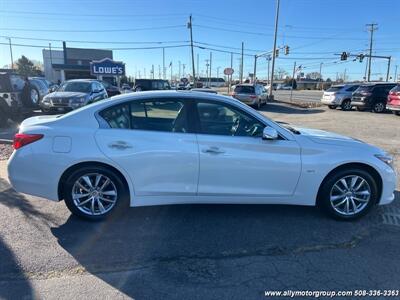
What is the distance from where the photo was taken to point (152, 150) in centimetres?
383

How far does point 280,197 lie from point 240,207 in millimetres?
682

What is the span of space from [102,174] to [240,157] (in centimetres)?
165

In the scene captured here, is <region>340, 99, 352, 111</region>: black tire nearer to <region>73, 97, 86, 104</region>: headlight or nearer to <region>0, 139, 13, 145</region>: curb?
<region>73, 97, 86, 104</region>: headlight

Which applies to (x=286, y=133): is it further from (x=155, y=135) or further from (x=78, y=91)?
(x=78, y=91)

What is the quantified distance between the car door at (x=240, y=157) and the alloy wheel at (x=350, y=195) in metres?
0.60

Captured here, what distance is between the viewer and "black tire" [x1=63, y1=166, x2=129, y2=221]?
3893 mm

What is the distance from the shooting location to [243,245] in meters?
Result: 3.55

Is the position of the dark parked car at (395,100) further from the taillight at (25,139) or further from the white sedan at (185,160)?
the taillight at (25,139)

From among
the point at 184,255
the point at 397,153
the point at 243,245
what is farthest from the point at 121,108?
the point at 397,153

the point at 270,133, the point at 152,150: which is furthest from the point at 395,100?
the point at 152,150

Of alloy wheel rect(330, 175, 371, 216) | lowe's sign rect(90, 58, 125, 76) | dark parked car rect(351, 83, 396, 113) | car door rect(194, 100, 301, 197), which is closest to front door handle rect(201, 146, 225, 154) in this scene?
car door rect(194, 100, 301, 197)

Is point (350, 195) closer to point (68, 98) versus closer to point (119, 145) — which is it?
point (119, 145)

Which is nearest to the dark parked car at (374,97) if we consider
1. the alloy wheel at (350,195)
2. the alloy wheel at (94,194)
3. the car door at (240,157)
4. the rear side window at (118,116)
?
the alloy wheel at (350,195)

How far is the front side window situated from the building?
193 ft
